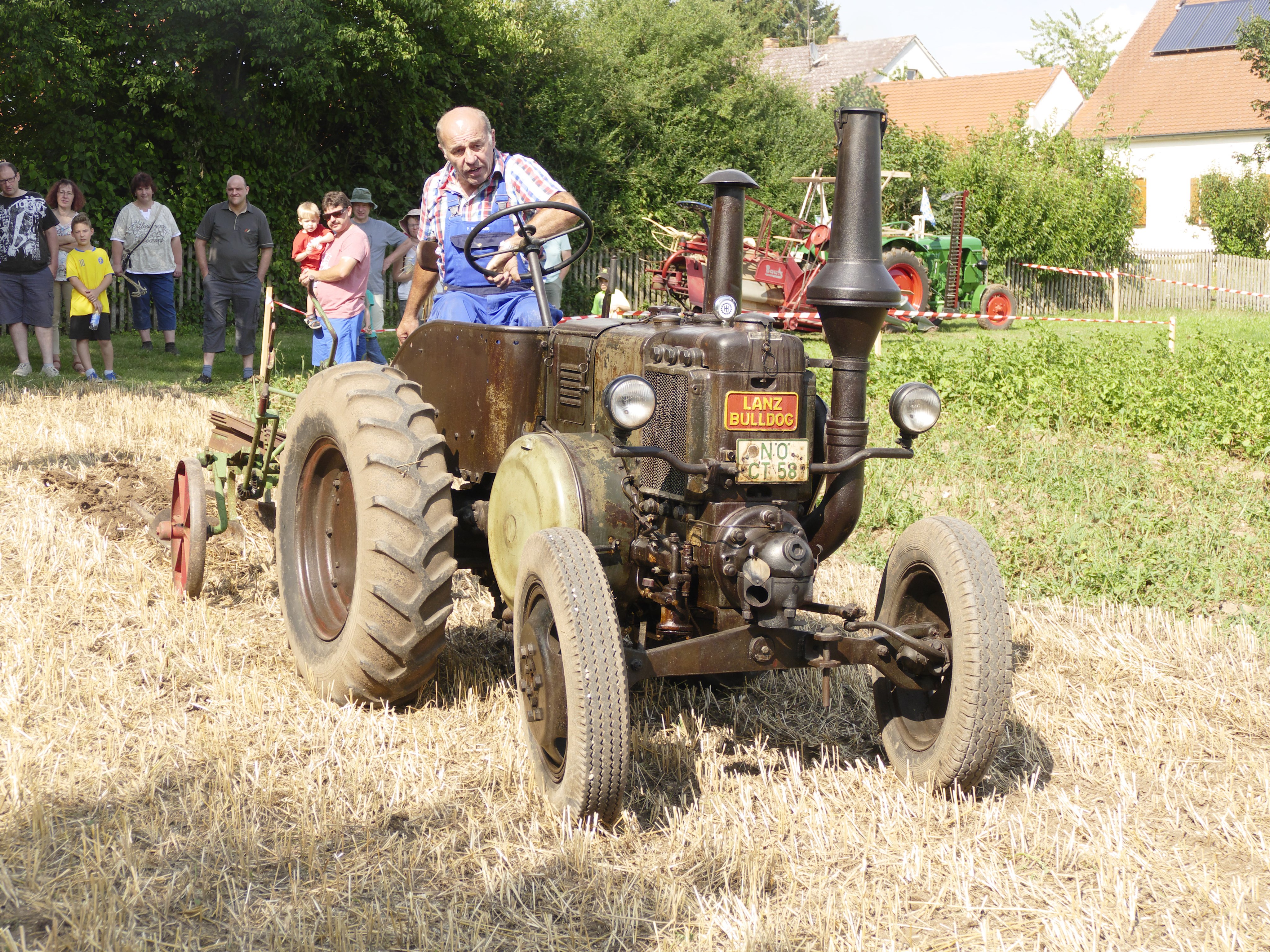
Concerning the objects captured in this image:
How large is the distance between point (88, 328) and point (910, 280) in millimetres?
12115

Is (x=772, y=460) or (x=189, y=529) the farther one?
(x=189, y=529)

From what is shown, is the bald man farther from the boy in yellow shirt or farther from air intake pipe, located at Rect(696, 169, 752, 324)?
the boy in yellow shirt

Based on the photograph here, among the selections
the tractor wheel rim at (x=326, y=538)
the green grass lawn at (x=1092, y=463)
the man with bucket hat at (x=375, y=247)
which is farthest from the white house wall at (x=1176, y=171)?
the tractor wheel rim at (x=326, y=538)

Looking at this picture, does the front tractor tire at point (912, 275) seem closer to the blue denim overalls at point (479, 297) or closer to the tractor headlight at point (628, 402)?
the blue denim overalls at point (479, 297)

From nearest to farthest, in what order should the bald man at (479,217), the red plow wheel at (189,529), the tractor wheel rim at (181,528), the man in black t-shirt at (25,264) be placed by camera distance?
the bald man at (479,217)
the red plow wheel at (189,529)
the tractor wheel rim at (181,528)
the man in black t-shirt at (25,264)

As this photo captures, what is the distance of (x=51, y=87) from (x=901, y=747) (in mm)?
16050

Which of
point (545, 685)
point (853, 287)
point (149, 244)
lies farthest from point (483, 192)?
point (149, 244)

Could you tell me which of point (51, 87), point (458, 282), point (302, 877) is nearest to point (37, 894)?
point (302, 877)

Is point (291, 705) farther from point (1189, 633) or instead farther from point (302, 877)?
point (1189, 633)

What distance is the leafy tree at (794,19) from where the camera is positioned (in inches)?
2544

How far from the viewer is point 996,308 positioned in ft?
72.0

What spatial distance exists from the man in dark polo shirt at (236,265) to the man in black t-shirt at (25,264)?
136cm

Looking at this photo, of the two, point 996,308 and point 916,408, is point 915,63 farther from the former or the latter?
point 916,408

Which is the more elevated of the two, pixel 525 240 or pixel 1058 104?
pixel 1058 104
